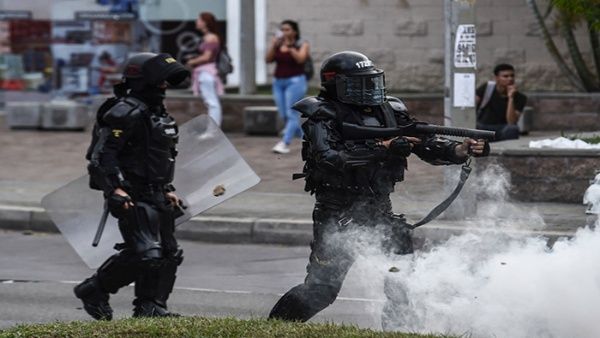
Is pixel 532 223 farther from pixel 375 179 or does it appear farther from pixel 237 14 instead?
pixel 237 14

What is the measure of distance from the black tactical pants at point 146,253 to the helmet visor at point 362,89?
1649 millimetres

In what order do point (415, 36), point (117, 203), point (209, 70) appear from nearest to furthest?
point (117, 203) < point (209, 70) < point (415, 36)

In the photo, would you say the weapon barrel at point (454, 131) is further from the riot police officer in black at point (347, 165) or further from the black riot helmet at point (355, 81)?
the black riot helmet at point (355, 81)

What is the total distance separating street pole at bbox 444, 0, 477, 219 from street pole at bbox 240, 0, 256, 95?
7.24m

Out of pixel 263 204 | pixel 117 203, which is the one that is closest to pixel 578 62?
pixel 263 204

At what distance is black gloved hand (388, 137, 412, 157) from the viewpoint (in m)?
6.41

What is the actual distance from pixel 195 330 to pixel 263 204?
664cm

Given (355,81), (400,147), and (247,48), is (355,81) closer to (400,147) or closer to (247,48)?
(400,147)

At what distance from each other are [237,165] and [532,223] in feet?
6.37

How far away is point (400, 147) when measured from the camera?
6406mm

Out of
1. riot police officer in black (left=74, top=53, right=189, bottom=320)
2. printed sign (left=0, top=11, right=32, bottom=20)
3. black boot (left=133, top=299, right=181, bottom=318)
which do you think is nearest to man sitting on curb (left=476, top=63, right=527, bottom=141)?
riot police officer in black (left=74, top=53, right=189, bottom=320)

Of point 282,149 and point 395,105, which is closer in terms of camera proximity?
point 395,105

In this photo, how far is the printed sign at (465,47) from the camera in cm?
1141

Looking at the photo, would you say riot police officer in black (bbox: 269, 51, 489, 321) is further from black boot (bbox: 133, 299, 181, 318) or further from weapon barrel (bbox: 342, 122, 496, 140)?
black boot (bbox: 133, 299, 181, 318)
